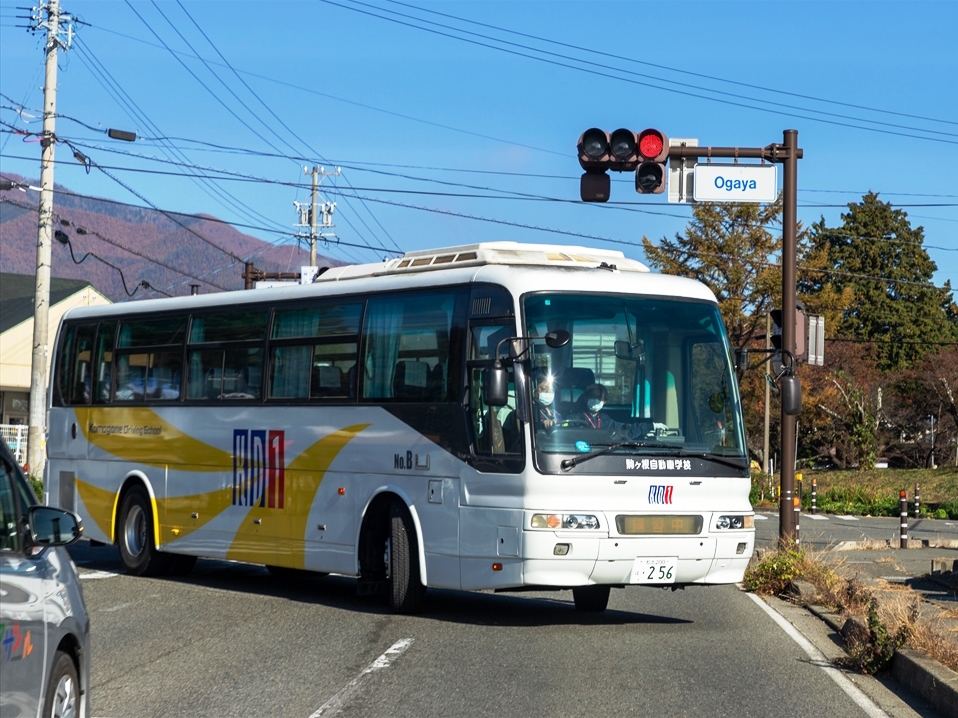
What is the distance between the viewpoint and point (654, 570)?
11516 millimetres

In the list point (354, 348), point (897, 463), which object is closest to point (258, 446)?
point (354, 348)

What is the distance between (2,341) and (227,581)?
41.1m

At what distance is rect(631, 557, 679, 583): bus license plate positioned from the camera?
11438 mm

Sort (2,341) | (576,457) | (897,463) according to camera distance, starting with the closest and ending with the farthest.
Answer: (576,457) < (2,341) < (897,463)

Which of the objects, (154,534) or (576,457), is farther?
(154,534)

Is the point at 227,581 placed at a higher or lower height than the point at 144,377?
lower

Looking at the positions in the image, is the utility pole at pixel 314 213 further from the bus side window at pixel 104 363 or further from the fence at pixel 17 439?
the bus side window at pixel 104 363

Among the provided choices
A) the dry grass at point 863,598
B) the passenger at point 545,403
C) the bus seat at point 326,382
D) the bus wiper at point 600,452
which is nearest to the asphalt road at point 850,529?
the dry grass at point 863,598

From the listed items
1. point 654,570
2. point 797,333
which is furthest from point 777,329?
point 654,570

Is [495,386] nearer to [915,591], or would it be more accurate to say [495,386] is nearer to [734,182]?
[915,591]

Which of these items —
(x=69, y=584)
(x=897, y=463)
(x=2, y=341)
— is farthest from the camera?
(x=897, y=463)

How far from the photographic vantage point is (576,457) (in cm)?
1136

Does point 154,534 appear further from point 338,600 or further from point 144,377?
point 338,600

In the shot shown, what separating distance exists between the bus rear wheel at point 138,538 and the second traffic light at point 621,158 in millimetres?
6663
